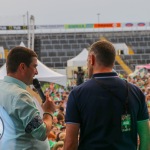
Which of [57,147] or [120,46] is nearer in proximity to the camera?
[57,147]

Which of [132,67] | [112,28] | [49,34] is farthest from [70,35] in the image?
[132,67]

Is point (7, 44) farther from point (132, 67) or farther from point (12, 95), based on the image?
point (12, 95)

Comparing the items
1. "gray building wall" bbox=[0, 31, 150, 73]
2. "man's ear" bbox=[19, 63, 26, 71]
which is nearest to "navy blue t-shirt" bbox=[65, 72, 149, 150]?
"man's ear" bbox=[19, 63, 26, 71]

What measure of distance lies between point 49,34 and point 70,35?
1872 millimetres

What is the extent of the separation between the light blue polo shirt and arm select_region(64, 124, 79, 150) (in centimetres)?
18

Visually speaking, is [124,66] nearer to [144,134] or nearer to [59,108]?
[59,108]

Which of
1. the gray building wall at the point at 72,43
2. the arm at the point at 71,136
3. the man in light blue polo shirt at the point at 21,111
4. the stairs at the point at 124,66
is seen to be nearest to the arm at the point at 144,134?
the arm at the point at 71,136

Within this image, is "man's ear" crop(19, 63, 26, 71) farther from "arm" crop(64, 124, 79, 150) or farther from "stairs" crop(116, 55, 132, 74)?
"stairs" crop(116, 55, 132, 74)

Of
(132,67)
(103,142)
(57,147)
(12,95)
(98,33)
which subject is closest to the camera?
(103,142)

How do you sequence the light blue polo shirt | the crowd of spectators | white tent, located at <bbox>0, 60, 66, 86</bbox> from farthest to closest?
1. white tent, located at <bbox>0, 60, 66, 86</bbox>
2. the crowd of spectators
3. the light blue polo shirt

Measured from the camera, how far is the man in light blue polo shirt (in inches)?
91.5

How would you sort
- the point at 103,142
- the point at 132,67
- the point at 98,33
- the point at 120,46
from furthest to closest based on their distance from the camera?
the point at 98,33
the point at 120,46
the point at 132,67
the point at 103,142

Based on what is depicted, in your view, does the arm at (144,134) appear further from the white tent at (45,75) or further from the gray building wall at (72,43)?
the gray building wall at (72,43)

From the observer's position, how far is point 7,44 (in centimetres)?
3919
